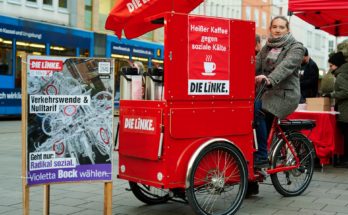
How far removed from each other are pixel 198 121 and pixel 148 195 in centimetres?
122

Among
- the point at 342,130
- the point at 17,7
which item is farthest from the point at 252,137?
the point at 17,7

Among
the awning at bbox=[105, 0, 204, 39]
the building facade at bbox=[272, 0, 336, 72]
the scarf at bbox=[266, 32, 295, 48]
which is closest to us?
the awning at bbox=[105, 0, 204, 39]

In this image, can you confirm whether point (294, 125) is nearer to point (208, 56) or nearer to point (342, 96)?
point (208, 56)

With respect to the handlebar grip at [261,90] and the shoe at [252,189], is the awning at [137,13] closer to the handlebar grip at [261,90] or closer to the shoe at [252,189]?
the handlebar grip at [261,90]

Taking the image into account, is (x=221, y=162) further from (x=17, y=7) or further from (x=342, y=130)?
(x=17, y=7)

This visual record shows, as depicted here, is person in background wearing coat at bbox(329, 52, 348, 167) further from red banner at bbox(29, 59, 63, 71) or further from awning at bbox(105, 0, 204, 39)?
red banner at bbox(29, 59, 63, 71)

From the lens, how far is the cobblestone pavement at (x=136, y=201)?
537cm

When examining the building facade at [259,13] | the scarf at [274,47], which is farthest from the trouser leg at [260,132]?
the building facade at [259,13]

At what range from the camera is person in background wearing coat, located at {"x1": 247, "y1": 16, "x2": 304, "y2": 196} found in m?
5.72

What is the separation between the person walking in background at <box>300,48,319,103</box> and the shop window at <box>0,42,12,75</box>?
11.7m

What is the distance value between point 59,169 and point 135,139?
818 millimetres

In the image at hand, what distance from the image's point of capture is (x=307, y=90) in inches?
382

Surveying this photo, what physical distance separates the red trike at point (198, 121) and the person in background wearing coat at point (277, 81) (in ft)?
1.37

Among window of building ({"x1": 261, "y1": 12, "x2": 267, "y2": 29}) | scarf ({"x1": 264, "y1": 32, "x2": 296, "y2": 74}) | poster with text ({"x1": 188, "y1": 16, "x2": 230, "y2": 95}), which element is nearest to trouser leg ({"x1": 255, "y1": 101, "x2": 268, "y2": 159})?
scarf ({"x1": 264, "y1": 32, "x2": 296, "y2": 74})
